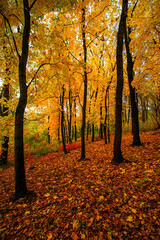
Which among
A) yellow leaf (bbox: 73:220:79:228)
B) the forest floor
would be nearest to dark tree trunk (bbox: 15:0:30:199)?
the forest floor

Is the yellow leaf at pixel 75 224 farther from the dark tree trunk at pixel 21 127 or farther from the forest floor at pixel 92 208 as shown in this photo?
the dark tree trunk at pixel 21 127

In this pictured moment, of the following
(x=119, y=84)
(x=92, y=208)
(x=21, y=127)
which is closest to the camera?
(x=92, y=208)

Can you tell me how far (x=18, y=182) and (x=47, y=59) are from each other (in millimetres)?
5490

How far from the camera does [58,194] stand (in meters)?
3.75

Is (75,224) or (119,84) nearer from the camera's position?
(75,224)

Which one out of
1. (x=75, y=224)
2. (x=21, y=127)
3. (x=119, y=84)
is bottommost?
(x=75, y=224)

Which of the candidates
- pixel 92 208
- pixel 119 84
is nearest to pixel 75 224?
pixel 92 208

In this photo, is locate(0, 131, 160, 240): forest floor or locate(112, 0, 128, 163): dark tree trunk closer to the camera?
locate(0, 131, 160, 240): forest floor

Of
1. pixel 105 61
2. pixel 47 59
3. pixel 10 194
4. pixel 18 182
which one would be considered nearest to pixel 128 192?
pixel 18 182

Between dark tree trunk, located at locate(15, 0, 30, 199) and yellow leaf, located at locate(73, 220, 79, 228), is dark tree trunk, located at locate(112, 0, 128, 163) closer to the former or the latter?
yellow leaf, located at locate(73, 220, 79, 228)

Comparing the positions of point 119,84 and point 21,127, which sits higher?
point 119,84

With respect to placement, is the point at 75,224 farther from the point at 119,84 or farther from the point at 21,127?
the point at 119,84

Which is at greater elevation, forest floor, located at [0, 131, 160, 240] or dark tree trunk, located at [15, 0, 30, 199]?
dark tree trunk, located at [15, 0, 30, 199]

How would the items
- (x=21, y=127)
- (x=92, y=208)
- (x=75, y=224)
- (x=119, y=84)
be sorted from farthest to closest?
(x=119, y=84) < (x=21, y=127) < (x=92, y=208) < (x=75, y=224)
